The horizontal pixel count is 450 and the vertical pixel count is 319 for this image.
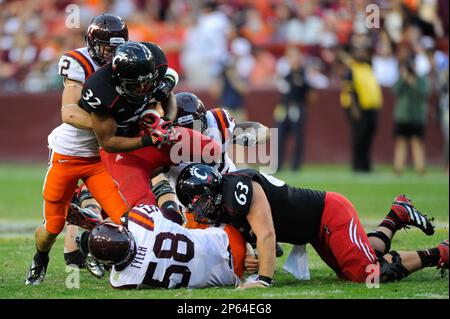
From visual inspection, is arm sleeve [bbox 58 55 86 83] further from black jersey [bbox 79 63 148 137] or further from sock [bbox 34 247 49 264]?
sock [bbox 34 247 49 264]

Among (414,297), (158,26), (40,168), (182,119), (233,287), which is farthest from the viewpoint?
(158,26)

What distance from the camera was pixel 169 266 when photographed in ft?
18.4

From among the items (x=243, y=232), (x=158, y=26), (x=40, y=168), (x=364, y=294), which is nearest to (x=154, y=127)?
(x=243, y=232)

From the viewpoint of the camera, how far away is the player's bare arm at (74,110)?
6453 millimetres

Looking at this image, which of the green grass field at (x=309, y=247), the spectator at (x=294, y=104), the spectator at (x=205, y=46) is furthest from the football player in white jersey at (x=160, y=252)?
the spectator at (x=205, y=46)

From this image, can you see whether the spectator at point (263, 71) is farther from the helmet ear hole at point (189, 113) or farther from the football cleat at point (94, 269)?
the football cleat at point (94, 269)

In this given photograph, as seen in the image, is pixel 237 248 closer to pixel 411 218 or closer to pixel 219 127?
pixel 219 127

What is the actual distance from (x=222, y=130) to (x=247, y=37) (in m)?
11.2

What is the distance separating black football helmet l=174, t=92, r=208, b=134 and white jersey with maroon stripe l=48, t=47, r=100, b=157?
2.15 ft

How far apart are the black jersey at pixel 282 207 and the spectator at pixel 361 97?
9.42 meters

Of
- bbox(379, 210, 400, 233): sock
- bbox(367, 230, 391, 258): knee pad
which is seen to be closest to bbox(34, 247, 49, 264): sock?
bbox(367, 230, 391, 258): knee pad

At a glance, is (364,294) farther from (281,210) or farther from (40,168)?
(40,168)

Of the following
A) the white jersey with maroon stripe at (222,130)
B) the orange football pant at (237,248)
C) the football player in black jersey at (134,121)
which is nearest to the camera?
the orange football pant at (237,248)

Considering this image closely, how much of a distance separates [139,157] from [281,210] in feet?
4.27
